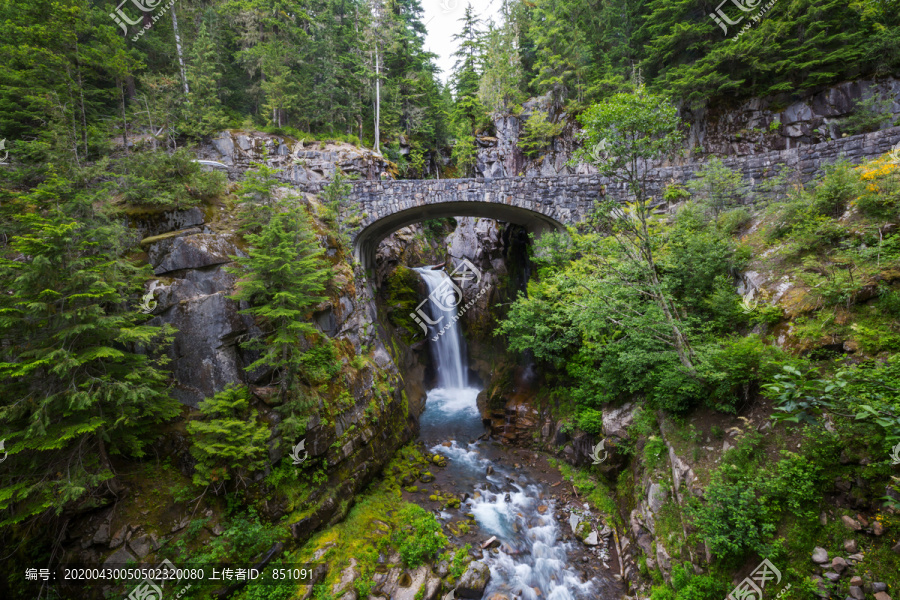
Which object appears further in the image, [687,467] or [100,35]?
[100,35]

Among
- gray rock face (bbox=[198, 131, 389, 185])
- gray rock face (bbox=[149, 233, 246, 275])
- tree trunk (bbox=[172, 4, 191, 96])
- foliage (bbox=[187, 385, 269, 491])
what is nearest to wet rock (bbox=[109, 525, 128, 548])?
foliage (bbox=[187, 385, 269, 491])

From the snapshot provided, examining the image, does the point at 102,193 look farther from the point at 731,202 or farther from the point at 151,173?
the point at 731,202

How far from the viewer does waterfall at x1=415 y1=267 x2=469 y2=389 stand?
1666 cm

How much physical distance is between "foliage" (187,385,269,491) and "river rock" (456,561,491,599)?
14.8 ft

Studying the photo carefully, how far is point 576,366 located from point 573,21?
2179cm

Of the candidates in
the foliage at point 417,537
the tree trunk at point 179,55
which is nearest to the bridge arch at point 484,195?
the foliage at point 417,537

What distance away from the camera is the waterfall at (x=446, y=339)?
16.7 metres

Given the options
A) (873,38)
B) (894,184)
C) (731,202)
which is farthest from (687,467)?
(873,38)

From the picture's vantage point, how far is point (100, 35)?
39.3 ft

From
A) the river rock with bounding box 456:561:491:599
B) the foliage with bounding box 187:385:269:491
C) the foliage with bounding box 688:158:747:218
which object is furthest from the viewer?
the foliage with bounding box 688:158:747:218

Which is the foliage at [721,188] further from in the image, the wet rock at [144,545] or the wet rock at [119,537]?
the wet rock at [119,537]

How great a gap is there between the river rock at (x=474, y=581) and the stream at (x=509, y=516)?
0.14 metres

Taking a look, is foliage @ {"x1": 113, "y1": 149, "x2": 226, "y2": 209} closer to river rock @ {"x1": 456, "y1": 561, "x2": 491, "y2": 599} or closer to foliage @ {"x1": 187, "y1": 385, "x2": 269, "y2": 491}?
foliage @ {"x1": 187, "y1": 385, "x2": 269, "y2": 491}

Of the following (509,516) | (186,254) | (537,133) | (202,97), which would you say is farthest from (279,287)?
(537,133)
